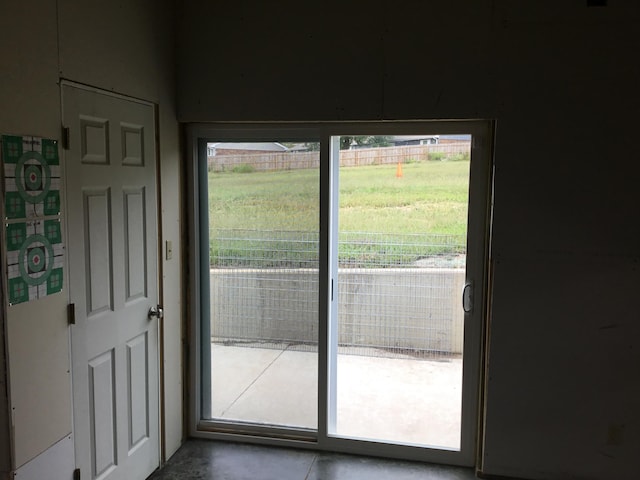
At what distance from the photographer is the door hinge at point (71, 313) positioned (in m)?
2.41

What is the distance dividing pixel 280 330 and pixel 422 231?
1.05m

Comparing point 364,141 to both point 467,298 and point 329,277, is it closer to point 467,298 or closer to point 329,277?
point 329,277

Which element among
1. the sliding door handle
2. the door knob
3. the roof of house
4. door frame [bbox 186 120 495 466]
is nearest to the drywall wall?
the door knob

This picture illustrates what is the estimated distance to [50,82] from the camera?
7.37 ft

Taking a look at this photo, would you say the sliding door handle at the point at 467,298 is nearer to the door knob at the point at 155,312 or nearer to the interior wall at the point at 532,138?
the interior wall at the point at 532,138

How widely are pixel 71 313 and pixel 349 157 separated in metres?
1.70

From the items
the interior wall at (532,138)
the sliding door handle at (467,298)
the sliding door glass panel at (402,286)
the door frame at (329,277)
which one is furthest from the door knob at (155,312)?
the sliding door handle at (467,298)

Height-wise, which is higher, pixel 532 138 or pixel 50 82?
pixel 50 82

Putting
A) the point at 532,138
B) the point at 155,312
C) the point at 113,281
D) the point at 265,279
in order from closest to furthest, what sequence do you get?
the point at 113,281 < the point at 532,138 < the point at 155,312 < the point at 265,279

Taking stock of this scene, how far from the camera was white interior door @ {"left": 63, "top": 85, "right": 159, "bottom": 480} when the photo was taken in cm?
248

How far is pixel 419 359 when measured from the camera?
10.9 ft

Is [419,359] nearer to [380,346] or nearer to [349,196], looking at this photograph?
[380,346]

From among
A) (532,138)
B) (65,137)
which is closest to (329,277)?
(532,138)

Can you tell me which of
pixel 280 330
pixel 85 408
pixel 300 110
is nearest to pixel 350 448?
pixel 280 330
